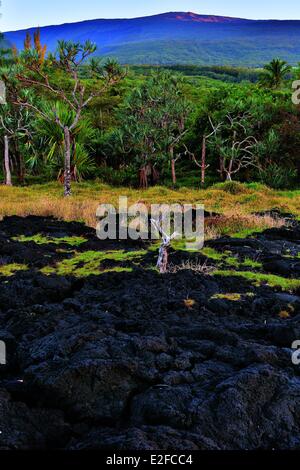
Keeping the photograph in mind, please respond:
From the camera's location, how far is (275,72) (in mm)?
49938

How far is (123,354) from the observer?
172 inches

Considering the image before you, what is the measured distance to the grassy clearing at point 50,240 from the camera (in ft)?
38.1

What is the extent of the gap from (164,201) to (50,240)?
719 cm

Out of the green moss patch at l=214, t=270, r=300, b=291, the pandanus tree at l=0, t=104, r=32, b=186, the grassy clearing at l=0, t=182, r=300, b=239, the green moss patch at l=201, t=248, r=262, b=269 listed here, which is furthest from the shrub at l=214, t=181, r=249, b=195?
the green moss patch at l=214, t=270, r=300, b=291

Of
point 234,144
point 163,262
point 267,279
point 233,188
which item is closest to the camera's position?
point 267,279

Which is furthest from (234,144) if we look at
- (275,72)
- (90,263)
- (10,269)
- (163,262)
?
(275,72)

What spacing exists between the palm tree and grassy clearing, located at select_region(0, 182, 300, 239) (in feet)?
105

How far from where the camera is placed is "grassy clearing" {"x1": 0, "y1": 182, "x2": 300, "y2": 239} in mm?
13406

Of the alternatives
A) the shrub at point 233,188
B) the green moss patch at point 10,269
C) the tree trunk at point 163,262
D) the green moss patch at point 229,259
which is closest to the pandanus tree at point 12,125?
the shrub at point 233,188

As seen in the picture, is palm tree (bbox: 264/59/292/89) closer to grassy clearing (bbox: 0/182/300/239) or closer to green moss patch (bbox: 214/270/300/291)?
grassy clearing (bbox: 0/182/300/239)

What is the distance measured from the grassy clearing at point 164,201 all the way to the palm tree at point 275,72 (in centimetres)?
3199

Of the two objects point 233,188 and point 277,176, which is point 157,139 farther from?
point 277,176

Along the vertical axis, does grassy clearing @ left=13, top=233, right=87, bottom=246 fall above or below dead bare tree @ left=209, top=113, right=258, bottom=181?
below
